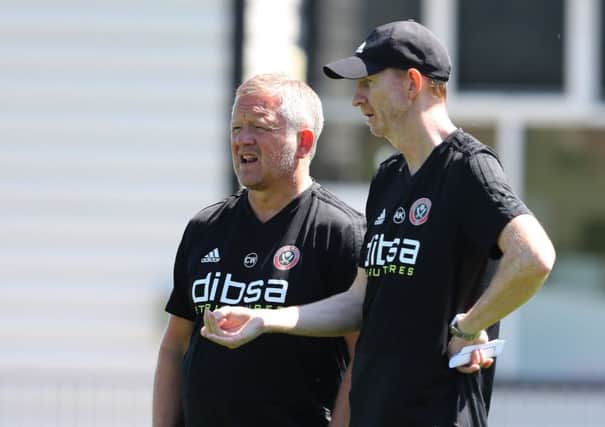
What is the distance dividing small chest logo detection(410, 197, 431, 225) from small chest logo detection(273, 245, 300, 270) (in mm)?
530

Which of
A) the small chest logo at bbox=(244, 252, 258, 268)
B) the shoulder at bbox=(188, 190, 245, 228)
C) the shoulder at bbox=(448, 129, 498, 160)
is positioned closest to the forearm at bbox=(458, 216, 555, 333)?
the shoulder at bbox=(448, 129, 498, 160)

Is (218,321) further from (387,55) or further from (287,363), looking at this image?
(387,55)

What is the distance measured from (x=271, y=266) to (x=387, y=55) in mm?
778

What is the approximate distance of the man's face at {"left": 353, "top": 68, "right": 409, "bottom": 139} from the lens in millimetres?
3947

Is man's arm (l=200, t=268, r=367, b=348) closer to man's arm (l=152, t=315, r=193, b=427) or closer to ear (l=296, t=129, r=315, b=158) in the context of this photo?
ear (l=296, t=129, r=315, b=158)

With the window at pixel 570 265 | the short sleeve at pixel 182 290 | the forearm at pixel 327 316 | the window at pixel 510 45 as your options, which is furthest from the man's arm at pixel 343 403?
the window at pixel 510 45

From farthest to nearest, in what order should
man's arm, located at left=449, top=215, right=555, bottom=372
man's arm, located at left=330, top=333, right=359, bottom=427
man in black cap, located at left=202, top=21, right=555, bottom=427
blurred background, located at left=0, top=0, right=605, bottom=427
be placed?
blurred background, located at left=0, top=0, right=605, bottom=427 < man's arm, located at left=330, top=333, right=359, bottom=427 < man in black cap, located at left=202, top=21, right=555, bottom=427 < man's arm, located at left=449, top=215, right=555, bottom=372

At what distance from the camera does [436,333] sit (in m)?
3.82

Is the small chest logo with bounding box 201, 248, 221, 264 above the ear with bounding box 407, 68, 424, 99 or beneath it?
beneath

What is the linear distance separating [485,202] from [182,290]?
1.23 metres

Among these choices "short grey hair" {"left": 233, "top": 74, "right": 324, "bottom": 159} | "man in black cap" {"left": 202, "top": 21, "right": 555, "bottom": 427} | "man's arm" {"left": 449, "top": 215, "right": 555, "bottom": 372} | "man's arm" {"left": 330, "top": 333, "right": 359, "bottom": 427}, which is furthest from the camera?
"short grey hair" {"left": 233, "top": 74, "right": 324, "bottom": 159}

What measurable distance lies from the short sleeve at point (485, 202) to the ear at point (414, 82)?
274 millimetres

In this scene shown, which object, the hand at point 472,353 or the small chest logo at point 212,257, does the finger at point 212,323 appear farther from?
the hand at point 472,353

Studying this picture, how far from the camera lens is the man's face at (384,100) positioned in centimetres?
395
